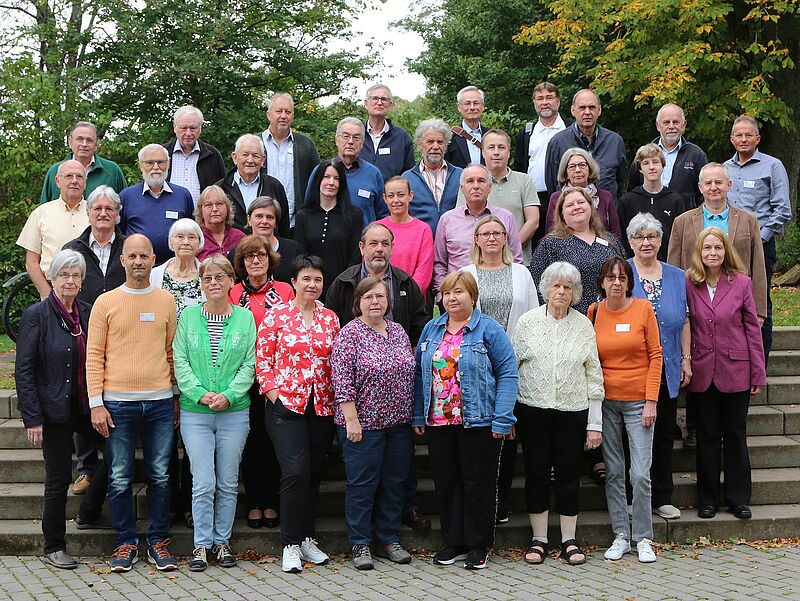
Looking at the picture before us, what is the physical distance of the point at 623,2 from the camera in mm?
15195

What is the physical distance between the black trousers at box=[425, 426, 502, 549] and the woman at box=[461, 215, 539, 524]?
42 cm

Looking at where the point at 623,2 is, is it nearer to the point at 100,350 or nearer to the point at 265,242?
the point at 265,242

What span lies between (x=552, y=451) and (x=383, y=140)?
134 inches

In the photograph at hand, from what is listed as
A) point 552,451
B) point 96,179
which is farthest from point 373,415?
point 96,179

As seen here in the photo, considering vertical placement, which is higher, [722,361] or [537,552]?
[722,361]

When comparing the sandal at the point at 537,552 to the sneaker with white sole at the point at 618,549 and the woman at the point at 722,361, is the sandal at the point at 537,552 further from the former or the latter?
the woman at the point at 722,361

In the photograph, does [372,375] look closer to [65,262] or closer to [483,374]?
[483,374]

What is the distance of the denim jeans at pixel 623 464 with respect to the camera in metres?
6.13

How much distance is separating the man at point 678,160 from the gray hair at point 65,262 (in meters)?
4.74

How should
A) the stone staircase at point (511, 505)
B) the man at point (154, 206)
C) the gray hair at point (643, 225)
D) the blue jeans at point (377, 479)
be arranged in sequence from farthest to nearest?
the man at point (154, 206), the gray hair at point (643, 225), the stone staircase at point (511, 505), the blue jeans at point (377, 479)

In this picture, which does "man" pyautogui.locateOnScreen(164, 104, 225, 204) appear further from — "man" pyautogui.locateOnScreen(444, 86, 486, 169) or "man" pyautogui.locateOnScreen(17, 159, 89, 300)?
"man" pyautogui.locateOnScreen(444, 86, 486, 169)

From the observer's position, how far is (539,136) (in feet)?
27.8

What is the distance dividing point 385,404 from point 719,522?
2581 millimetres

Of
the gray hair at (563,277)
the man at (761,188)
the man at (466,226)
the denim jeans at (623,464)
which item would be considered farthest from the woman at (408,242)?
the man at (761,188)
